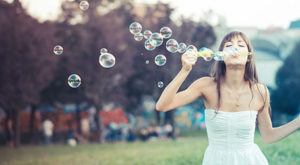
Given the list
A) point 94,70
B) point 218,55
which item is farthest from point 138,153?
point 218,55

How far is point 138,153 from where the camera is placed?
5258 millimetres

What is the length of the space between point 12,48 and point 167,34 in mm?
2371

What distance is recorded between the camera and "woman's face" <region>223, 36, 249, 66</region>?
82.6 inches

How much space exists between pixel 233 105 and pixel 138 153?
321 cm

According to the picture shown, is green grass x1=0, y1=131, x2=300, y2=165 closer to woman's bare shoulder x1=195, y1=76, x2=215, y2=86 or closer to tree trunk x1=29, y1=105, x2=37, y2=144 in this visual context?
tree trunk x1=29, y1=105, x2=37, y2=144

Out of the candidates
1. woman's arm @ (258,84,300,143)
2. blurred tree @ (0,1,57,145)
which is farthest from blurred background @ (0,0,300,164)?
woman's arm @ (258,84,300,143)

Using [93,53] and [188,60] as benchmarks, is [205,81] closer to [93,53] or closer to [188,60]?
[188,60]

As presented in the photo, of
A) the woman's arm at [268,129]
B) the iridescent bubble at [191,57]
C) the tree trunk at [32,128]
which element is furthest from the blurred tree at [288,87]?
the iridescent bubble at [191,57]

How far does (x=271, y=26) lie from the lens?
517cm

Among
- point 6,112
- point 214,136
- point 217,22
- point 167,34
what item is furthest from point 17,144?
point 214,136

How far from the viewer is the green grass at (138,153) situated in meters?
4.86

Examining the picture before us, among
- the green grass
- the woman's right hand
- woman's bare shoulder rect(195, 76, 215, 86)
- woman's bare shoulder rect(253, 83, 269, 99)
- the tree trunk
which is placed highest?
the woman's right hand

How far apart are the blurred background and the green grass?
0.05m

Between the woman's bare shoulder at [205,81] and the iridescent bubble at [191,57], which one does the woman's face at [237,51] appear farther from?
the iridescent bubble at [191,57]
